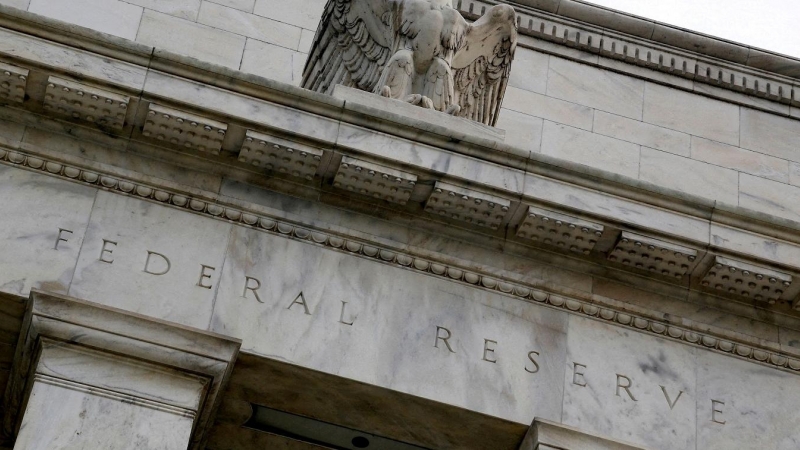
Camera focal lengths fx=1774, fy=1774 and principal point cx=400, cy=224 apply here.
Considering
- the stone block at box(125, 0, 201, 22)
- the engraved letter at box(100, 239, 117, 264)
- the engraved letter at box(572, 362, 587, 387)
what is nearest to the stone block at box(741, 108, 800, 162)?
the engraved letter at box(572, 362, 587, 387)

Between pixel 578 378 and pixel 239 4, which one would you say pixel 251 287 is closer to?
pixel 578 378

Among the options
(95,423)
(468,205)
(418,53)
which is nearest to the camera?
(95,423)

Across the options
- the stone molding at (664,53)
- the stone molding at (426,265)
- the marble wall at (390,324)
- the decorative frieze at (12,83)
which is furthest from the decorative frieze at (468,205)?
the stone molding at (664,53)

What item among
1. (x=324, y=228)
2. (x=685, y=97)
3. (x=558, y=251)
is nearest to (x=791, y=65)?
(x=685, y=97)

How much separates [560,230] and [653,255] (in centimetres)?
83

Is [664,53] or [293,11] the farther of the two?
[664,53]

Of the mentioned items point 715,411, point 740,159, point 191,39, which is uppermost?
point 740,159

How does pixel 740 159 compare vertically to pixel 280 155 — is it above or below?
above

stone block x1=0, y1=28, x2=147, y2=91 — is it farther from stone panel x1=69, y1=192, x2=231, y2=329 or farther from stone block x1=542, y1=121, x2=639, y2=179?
stone block x1=542, y1=121, x2=639, y2=179

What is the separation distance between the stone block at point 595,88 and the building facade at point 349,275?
3.72m

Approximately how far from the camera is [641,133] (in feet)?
63.0

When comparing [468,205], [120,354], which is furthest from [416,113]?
[120,354]

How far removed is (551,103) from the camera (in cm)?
1920

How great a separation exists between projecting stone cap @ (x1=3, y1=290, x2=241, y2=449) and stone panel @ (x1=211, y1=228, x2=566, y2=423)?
338 mm
